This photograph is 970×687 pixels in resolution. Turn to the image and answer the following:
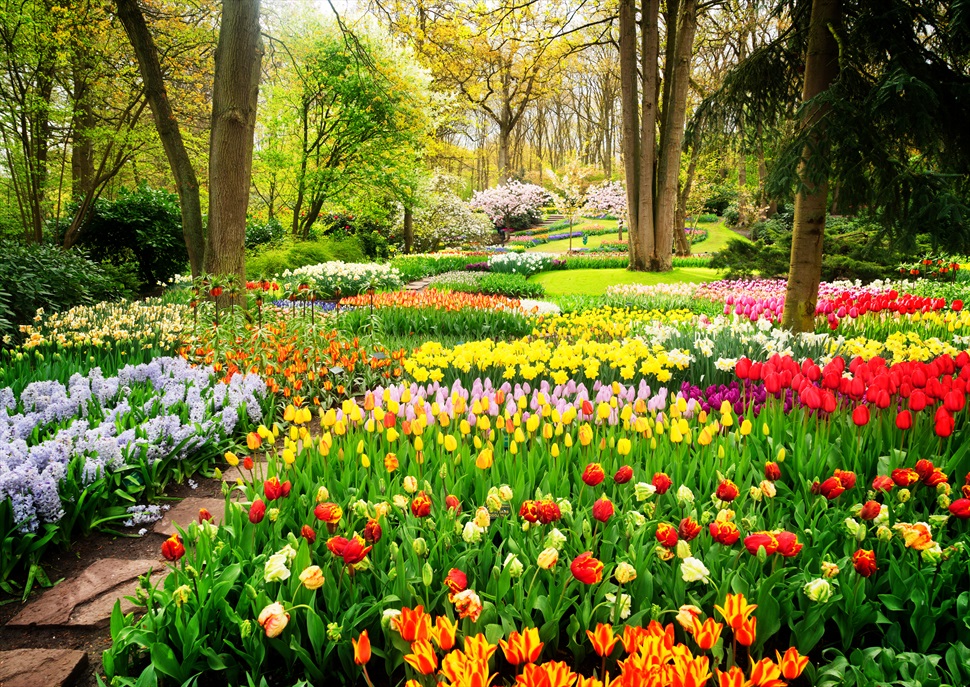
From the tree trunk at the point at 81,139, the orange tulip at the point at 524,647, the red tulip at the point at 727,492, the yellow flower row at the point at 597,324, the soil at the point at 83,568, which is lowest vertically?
the soil at the point at 83,568

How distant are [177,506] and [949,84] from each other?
19.3 feet

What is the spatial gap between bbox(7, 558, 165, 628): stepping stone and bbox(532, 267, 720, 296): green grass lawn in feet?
35.8

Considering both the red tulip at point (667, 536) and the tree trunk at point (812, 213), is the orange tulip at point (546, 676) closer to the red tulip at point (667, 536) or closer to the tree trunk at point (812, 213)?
the red tulip at point (667, 536)

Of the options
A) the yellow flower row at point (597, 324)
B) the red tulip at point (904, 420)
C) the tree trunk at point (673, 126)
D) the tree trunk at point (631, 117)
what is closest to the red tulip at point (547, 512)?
the red tulip at point (904, 420)

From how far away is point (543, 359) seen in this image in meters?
3.96

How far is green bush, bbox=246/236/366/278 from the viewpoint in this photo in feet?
45.4

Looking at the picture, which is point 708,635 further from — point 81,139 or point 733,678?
point 81,139

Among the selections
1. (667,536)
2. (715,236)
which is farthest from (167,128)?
(715,236)

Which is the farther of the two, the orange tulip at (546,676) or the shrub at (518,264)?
the shrub at (518,264)

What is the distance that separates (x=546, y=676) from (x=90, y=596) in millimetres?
2033

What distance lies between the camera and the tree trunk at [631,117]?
13.3 metres

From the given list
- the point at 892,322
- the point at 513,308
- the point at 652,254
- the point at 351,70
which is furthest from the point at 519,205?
the point at 892,322

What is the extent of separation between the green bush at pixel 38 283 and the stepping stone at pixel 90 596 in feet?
12.4

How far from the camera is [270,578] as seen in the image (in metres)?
1.49
